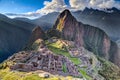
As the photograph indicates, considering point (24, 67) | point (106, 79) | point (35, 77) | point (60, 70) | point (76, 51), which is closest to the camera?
point (35, 77)

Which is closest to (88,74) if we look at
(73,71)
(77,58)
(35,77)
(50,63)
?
(73,71)

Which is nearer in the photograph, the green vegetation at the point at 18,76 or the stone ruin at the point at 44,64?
the green vegetation at the point at 18,76

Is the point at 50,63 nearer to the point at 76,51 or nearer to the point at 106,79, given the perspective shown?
the point at 106,79

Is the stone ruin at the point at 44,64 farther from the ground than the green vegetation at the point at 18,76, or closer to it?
farther from the ground

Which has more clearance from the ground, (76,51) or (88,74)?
(76,51)

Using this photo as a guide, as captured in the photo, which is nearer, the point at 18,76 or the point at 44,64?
the point at 18,76

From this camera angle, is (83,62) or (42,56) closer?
(42,56)

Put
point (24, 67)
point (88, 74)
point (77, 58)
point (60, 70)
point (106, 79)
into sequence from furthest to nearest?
point (77, 58), point (106, 79), point (88, 74), point (60, 70), point (24, 67)

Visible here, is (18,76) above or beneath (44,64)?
beneath

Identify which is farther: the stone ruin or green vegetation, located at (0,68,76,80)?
the stone ruin

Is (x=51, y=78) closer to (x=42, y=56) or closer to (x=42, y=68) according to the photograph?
(x=42, y=68)

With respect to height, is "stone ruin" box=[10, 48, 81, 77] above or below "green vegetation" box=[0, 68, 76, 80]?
above
